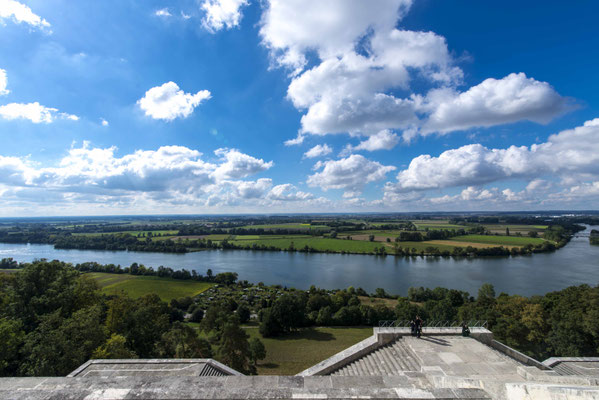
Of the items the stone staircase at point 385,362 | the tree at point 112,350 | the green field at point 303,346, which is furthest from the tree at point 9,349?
the green field at point 303,346

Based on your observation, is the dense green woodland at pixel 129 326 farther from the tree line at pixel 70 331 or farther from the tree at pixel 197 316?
the tree at pixel 197 316

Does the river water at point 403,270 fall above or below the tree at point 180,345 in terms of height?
below

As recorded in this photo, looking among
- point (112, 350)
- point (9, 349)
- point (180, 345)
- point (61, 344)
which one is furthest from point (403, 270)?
point (9, 349)

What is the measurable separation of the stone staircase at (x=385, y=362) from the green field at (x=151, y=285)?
39932mm

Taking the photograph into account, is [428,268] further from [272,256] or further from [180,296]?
[180,296]

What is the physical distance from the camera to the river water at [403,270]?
43.2 metres

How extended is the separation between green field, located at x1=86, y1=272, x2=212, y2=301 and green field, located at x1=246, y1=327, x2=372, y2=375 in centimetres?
2003

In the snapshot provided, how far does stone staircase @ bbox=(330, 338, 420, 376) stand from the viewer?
894cm

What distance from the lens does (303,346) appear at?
25.0m

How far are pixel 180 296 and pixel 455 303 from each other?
4009cm

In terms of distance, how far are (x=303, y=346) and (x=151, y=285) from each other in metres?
35.2

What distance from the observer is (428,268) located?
→ 2199 inches

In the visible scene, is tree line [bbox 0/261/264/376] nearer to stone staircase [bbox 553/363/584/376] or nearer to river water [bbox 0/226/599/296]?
stone staircase [bbox 553/363/584/376]

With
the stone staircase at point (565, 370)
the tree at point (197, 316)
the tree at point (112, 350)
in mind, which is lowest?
the tree at point (197, 316)
